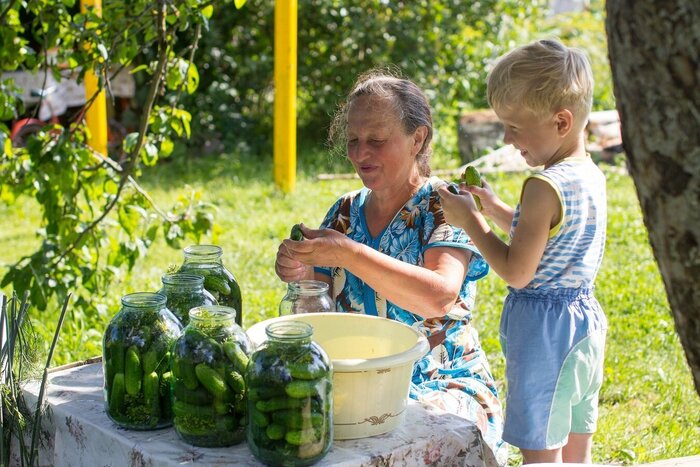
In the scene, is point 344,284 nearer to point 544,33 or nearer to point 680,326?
point 680,326

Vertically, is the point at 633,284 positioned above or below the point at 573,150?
below

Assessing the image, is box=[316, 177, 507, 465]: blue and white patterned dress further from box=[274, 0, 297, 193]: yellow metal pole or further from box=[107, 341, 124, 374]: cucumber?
box=[274, 0, 297, 193]: yellow metal pole

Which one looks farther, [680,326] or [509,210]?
[509,210]

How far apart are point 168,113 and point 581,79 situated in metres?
2.16

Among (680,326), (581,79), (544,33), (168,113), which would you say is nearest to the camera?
(680,326)

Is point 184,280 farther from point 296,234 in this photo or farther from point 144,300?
point 296,234

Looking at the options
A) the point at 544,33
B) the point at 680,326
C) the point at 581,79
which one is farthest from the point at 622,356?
the point at 544,33

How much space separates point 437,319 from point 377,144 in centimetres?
55

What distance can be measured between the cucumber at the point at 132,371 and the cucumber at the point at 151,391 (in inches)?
0.5

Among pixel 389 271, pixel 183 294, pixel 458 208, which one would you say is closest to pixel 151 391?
pixel 183 294

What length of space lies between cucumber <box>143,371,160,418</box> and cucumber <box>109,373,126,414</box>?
0.05 m

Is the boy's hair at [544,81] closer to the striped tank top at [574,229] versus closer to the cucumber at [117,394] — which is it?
the striped tank top at [574,229]

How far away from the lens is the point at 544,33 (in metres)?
10.4

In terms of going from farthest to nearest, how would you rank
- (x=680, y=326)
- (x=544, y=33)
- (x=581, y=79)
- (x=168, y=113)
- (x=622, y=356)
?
(x=544, y=33), (x=622, y=356), (x=168, y=113), (x=581, y=79), (x=680, y=326)
